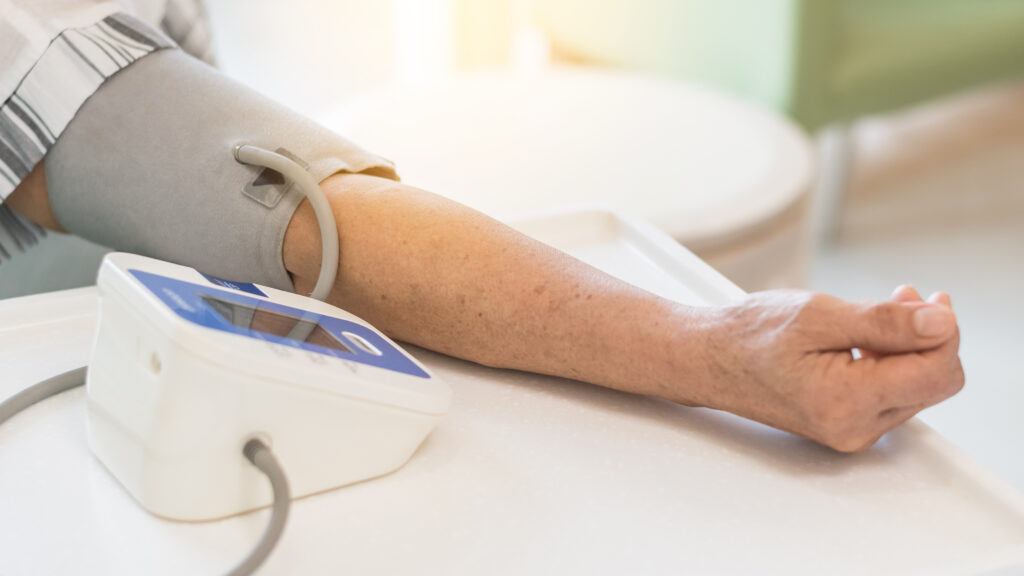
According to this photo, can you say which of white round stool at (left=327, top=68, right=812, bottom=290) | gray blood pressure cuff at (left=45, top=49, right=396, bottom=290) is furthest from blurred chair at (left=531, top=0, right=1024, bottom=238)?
gray blood pressure cuff at (left=45, top=49, right=396, bottom=290)

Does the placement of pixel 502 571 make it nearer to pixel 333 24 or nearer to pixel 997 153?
pixel 333 24

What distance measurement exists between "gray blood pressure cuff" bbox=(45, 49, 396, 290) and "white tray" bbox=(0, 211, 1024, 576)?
12cm

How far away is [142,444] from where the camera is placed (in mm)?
489

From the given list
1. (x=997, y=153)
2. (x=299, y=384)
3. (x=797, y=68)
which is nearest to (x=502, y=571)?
(x=299, y=384)

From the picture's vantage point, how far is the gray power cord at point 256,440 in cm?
46

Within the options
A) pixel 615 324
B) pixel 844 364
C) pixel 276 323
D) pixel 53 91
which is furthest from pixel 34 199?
pixel 844 364

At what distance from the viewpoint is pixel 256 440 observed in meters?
0.49

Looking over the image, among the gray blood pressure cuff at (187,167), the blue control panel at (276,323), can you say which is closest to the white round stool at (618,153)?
the gray blood pressure cuff at (187,167)

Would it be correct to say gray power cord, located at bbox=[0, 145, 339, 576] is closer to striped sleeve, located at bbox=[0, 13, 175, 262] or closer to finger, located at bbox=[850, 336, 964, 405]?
striped sleeve, located at bbox=[0, 13, 175, 262]

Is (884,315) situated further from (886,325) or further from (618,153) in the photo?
(618,153)

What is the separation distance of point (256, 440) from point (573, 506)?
141 mm

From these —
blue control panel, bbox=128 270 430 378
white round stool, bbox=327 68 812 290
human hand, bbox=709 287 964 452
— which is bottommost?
white round stool, bbox=327 68 812 290

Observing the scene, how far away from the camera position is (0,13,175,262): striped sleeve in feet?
2.29

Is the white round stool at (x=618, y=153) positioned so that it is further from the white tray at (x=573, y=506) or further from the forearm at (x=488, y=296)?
the white tray at (x=573, y=506)
